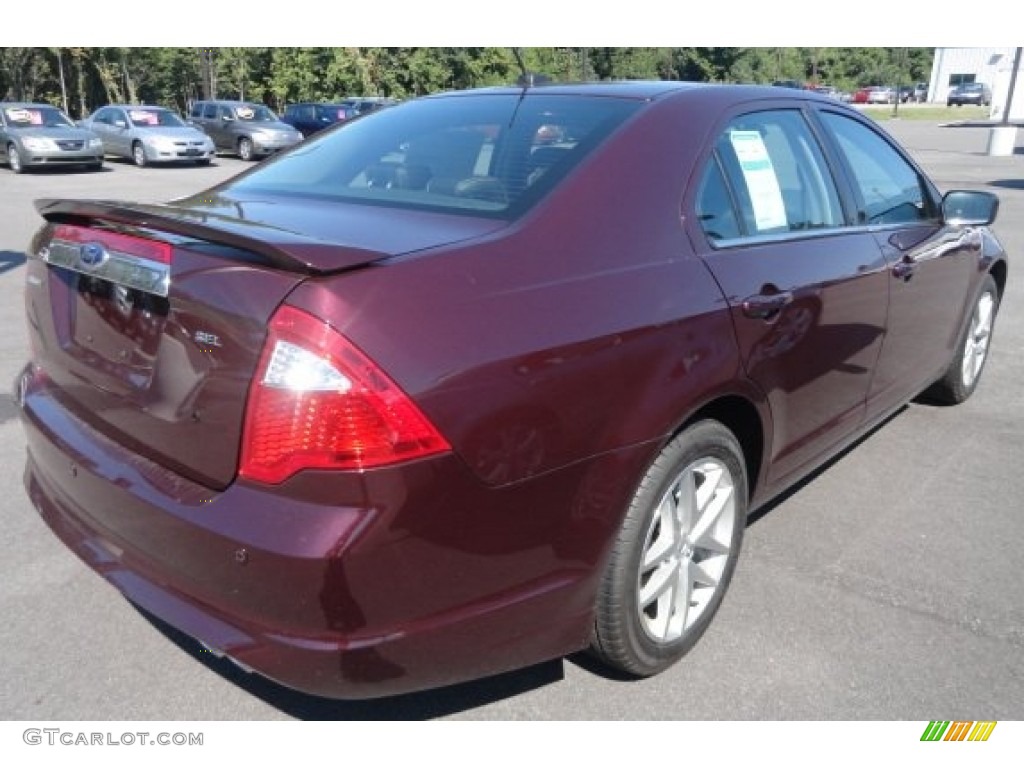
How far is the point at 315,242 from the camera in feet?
6.34

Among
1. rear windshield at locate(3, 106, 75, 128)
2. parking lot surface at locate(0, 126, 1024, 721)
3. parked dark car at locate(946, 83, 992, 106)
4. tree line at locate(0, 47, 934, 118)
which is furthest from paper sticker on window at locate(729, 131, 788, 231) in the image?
parked dark car at locate(946, 83, 992, 106)

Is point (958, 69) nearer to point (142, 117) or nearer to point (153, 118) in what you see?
point (153, 118)

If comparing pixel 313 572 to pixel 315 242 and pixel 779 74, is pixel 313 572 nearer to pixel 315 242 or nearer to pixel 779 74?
pixel 315 242

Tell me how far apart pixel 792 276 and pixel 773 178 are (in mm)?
403

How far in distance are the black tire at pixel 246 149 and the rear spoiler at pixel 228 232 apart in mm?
23620

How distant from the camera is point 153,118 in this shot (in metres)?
22.9

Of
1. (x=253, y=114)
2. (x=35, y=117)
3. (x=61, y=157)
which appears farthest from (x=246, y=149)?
(x=61, y=157)

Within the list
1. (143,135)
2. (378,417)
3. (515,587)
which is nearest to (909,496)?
(515,587)

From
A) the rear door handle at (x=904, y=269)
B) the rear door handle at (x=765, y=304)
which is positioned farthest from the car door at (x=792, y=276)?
the rear door handle at (x=904, y=269)

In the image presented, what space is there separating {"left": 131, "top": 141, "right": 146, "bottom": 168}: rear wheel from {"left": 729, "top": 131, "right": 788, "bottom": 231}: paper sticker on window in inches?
878

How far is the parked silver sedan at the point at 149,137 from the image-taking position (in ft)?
71.3

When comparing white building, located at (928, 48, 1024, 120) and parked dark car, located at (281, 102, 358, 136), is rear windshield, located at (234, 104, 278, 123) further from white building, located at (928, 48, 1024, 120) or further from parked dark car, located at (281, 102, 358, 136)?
white building, located at (928, 48, 1024, 120)

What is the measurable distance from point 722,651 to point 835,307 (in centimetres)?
126
